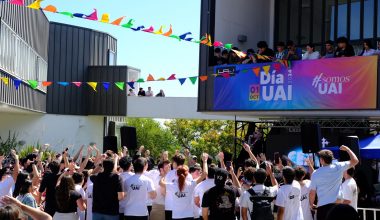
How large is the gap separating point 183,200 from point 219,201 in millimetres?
1393

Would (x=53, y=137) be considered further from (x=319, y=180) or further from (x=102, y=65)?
(x=319, y=180)

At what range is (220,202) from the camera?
7.86m

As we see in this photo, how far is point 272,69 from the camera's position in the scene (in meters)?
17.3

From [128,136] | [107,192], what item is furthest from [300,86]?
[107,192]

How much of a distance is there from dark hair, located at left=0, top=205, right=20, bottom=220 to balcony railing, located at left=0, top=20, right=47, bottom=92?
13529mm

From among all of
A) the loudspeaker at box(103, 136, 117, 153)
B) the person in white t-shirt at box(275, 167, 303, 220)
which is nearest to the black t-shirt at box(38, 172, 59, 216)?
the person in white t-shirt at box(275, 167, 303, 220)

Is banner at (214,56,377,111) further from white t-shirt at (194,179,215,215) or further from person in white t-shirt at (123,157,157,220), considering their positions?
person in white t-shirt at (123,157,157,220)

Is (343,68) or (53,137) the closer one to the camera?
(343,68)

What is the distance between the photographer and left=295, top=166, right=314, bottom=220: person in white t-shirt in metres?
8.66

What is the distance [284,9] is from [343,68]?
6067 millimetres

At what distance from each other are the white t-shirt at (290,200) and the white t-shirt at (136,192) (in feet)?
6.51

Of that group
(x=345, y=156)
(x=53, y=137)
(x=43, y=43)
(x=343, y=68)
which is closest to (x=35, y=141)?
(x=53, y=137)

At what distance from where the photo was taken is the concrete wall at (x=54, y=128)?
25.7 meters

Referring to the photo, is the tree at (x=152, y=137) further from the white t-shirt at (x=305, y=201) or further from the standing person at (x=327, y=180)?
the standing person at (x=327, y=180)
